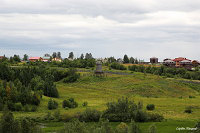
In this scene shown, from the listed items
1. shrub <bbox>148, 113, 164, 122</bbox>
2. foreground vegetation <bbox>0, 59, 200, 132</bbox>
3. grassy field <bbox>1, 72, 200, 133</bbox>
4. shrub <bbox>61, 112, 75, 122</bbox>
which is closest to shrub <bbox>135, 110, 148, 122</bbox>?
foreground vegetation <bbox>0, 59, 200, 132</bbox>

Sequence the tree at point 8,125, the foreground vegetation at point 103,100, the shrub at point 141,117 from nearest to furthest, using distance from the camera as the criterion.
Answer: the tree at point 8,125, the shrub at point 141,117, the foreground vegetation at point 103,100

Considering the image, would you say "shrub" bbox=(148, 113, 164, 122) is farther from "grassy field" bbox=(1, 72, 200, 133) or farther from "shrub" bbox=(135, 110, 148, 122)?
"grassy field" bbox=(1, 72, 200, 133)

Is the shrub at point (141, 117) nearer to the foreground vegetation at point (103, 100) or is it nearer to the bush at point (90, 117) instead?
the foreground vegetation at point (103, 100)

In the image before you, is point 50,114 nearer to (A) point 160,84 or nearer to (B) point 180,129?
(B) point 180,129

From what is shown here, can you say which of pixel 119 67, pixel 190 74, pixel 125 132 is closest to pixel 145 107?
pixel 125 132

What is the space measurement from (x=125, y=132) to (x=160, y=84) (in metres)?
78.6

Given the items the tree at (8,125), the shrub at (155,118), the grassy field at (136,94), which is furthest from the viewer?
the grassy field at (136,94)

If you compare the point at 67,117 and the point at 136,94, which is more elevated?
the point at 136,94

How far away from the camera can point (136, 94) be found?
99.7m

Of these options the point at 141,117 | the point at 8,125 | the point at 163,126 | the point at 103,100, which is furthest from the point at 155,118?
the point at 8,125

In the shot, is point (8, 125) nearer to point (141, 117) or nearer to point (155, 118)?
point (141, 117)

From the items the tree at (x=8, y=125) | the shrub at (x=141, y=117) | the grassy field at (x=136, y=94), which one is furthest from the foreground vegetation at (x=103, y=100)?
the tree at (x=8, y=125)

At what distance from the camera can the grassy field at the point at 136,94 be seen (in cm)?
6393

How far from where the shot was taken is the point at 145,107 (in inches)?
2852
